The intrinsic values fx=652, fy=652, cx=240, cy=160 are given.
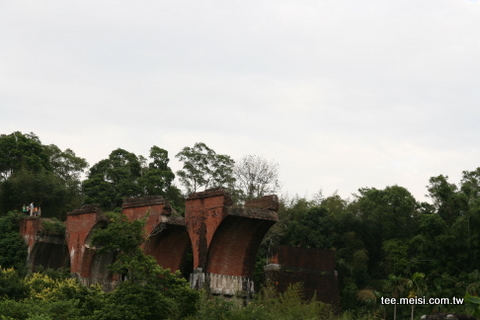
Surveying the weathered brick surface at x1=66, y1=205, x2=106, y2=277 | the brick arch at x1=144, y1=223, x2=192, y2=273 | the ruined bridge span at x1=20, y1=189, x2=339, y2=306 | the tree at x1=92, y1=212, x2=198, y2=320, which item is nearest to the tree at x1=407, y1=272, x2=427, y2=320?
the ruined bridge span at x1=20, y1=189, x2=339, y2=306

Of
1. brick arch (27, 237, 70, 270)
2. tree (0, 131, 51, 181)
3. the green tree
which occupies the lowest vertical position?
brick arch (27, 237, 70, 270)

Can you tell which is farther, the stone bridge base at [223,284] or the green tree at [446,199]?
the green tree at [446,199]

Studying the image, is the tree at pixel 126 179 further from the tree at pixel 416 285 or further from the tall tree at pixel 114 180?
the tree at pixel 416 285

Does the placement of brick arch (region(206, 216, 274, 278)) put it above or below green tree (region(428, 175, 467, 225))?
below

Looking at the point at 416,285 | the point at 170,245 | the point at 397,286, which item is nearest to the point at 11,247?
the point at 170,245

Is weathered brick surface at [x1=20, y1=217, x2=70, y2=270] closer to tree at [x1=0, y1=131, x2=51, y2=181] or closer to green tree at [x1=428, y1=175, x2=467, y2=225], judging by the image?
tree at [x1=0, y1=131, x2=51, y2=181]

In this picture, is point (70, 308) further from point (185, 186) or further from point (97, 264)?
point (185, 186)

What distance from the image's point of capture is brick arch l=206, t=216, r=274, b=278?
753 inches

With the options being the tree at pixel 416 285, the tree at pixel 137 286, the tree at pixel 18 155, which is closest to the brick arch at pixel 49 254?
the tree at pixel 18 155

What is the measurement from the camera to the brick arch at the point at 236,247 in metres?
19.1

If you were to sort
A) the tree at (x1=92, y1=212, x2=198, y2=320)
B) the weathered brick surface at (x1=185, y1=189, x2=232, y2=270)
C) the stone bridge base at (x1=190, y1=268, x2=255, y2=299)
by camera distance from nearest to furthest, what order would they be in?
the tree at (x1=92, y1=212, x2=198, y2=320) → the stone bridge base at (x1=190, y1=268, x2=255, y2=299) → the weathered brick surface at (x1=185, y1=189, x2=232, y2=270)

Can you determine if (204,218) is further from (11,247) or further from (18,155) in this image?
(18,155)

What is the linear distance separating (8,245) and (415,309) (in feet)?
59.0

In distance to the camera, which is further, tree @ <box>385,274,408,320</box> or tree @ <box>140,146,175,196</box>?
tree @ <box>140,146,175,196</box>
